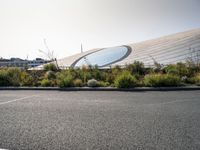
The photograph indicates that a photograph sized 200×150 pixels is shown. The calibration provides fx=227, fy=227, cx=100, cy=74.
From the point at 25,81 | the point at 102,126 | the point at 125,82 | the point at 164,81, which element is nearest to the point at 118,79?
the point at 125,82

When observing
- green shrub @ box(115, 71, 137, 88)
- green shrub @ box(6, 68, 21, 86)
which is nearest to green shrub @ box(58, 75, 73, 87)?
green shrub @ box(115, 71, 137, 88)

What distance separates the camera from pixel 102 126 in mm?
5047

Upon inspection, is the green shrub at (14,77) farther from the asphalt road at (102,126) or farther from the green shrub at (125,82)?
the asphalt road at (102,126)

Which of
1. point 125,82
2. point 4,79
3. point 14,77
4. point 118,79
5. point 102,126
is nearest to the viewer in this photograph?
point 102,126

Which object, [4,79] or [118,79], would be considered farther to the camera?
[4,79]

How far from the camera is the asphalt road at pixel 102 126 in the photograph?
3.95 m

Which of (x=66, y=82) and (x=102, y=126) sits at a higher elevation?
(x=66, y=82)

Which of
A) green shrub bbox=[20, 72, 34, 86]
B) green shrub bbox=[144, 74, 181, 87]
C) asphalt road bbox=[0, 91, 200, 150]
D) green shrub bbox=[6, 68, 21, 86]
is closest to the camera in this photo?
asphalt road bbox=[0, 91, 200, 150]

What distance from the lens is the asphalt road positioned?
3.95 m

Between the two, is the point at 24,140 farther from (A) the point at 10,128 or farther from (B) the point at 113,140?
(B) the point at 113,140

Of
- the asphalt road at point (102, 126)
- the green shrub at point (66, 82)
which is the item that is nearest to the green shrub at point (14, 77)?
the green shrub at point (66, 82)

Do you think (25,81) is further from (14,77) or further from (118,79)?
(118,79)

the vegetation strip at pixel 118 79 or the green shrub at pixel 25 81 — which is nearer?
the vegetation strip at pixel 118 79

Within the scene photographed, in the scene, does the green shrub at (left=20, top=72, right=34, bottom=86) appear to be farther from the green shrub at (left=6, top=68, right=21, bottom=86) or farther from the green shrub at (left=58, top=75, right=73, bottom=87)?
the green shrub at (left=58, top=75, right=73, bottom=87)
